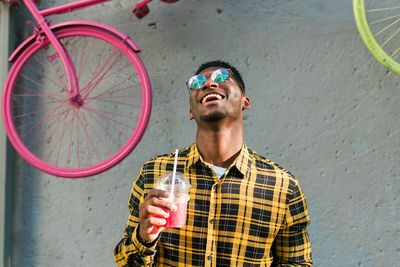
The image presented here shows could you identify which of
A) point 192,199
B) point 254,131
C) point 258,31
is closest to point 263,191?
point 192,199

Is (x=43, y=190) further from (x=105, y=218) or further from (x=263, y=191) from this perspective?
(x=263, y=191)

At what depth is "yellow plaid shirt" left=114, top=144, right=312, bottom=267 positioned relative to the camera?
1.35 meters

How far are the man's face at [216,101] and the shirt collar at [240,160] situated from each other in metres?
0.14

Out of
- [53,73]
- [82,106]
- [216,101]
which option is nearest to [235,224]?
[216,101]

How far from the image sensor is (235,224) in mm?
1371

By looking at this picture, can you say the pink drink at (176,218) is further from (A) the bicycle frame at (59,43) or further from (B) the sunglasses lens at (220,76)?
(A) the bicycle frame at (59,43)

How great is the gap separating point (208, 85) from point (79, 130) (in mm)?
1185

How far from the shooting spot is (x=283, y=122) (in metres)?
2.09

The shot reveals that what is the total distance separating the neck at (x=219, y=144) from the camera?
4.73 ft

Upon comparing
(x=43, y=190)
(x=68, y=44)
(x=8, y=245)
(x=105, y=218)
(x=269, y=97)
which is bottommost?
(x=8, y=245)

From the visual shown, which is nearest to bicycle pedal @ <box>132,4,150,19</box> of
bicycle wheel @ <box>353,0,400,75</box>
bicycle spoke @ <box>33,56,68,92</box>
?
bicycle spoke @ <box>33,56,68,92</box>

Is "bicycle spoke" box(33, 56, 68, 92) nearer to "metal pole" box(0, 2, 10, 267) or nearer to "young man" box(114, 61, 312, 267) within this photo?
"metal pole" box(0, 2, 10, 267)

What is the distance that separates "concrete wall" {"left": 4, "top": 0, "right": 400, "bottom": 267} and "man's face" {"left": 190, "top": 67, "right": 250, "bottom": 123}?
658 mm

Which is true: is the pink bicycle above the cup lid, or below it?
above
